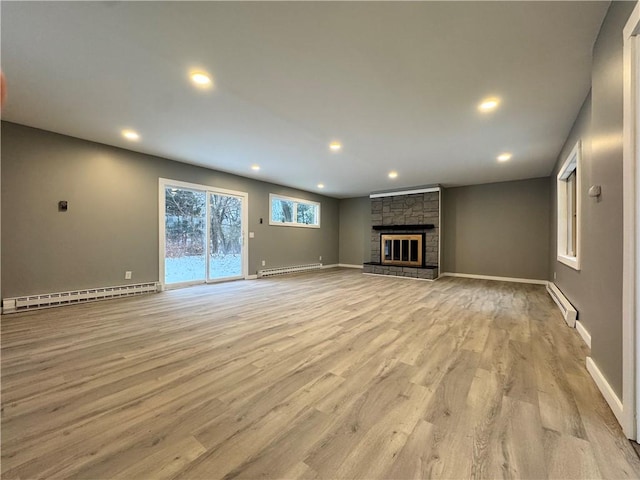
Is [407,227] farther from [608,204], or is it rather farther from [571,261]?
[608,204]

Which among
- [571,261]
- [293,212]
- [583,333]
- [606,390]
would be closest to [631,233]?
[606,390]

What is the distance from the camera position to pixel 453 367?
203 cm

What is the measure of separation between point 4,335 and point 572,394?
15.7 feet

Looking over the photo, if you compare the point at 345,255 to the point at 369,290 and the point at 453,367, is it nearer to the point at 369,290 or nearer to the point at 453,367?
the point at 369,290

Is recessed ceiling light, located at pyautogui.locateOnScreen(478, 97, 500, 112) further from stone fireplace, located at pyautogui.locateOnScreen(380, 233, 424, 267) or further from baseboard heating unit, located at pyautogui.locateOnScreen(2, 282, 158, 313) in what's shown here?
baseboard heating unit, located at pyautogui.locateOnScreen(2, 282, 158, 313)

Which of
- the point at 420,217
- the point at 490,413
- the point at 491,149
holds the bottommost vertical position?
the point at 490,413

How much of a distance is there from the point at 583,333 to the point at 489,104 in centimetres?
253

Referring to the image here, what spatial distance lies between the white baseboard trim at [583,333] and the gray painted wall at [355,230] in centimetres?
586

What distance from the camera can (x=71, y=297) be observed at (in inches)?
149

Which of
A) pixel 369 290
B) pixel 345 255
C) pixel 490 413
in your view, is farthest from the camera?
pixel 345 255

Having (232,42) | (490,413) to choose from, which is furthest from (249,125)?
(490,413)

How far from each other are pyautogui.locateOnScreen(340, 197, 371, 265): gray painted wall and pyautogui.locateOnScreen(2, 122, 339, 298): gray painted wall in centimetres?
498

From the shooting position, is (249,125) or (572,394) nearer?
(572,394)

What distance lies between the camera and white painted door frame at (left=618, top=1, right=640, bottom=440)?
1317 millimetres
